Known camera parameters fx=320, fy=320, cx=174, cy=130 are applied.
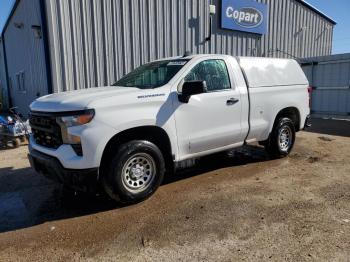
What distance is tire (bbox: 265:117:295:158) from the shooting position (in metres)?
6.15

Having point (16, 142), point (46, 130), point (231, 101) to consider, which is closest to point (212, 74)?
point (231, 101)

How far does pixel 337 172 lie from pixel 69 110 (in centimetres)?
452

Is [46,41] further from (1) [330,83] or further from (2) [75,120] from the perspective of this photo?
(1) [330,83]

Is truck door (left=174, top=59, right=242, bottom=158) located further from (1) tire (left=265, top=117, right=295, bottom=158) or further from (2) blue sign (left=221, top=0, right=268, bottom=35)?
(2) blue sign (left=221, top=0, right=268, bottom=35)

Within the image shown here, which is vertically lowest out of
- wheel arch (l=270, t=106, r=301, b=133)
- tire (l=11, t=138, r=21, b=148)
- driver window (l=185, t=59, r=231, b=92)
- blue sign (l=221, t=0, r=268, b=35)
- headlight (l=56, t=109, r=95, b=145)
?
tire (l=11, t=138, r=21, b=148)

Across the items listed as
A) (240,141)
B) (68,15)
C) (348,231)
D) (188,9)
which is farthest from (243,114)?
(188,9)

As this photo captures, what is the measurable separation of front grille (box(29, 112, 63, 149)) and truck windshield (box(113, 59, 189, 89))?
4.45 ft

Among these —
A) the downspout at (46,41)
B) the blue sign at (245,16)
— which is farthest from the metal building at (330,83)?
the downspout at (46,41)

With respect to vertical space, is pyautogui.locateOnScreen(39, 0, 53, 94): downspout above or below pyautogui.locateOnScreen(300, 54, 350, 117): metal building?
above

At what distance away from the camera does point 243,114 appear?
5344 millimetres

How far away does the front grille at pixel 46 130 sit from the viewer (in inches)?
152

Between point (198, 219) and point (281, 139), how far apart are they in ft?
10.9

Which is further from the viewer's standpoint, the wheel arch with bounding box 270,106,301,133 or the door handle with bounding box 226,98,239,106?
the wheel arch with bounding box 270,106,301,133

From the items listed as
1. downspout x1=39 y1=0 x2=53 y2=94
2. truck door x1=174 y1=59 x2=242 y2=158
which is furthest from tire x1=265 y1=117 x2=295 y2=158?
downspout x1=39 y1=0 x2=53 y2=94
